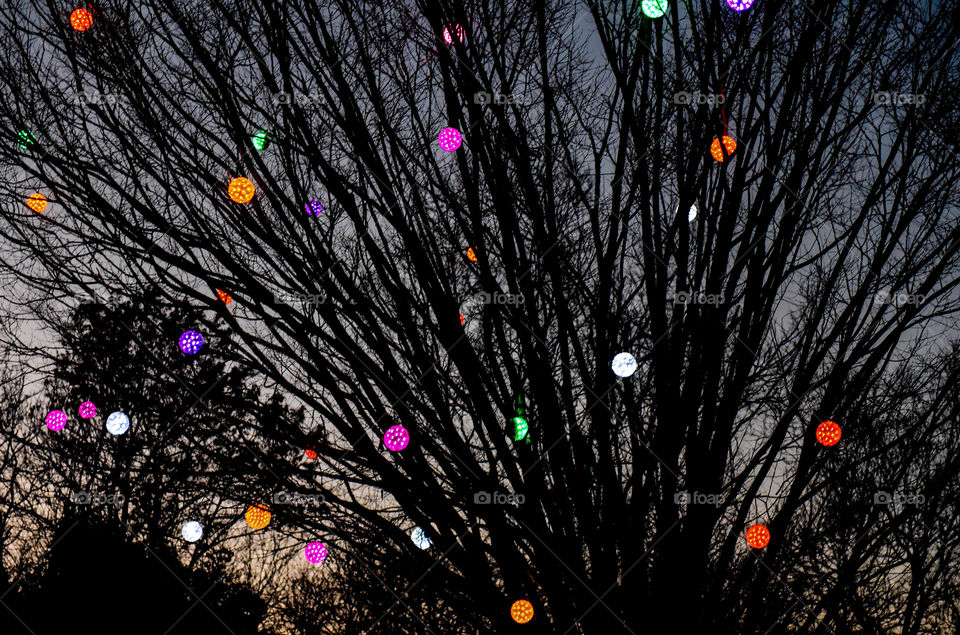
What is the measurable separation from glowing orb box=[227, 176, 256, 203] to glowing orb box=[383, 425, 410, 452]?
1.77 meters

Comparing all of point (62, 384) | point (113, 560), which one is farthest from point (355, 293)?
point (62, 384)

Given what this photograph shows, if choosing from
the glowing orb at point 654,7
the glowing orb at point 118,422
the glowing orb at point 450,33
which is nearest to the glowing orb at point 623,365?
the glowing orb at point 654,7

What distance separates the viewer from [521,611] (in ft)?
13.9

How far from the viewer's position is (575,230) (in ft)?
16.3

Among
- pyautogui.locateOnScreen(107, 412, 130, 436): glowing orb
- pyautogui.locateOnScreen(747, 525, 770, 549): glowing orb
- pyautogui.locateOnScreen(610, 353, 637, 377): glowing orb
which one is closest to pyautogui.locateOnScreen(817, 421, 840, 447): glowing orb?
pyautogui.locateOnScreen(747, 525, 770, 549): glowing orb

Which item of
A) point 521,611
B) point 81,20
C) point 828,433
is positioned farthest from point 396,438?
point 81,20

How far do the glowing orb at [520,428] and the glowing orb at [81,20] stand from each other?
361 centimetres

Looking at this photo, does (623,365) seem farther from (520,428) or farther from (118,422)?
(118,422)

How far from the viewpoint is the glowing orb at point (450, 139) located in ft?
13.9

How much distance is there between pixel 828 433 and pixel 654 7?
2.88 m

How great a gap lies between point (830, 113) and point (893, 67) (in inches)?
18.4

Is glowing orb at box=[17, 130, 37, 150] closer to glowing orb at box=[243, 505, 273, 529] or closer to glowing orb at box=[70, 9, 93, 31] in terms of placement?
glowing orb at box=[70, 9, 93, 31]

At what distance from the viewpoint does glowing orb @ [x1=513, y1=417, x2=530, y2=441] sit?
4309mm

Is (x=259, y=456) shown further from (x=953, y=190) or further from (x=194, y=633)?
(x=194, y=633)
